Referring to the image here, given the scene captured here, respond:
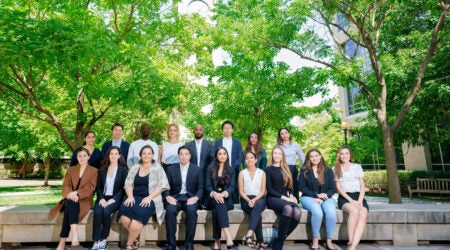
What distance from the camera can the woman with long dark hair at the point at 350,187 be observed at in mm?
5660

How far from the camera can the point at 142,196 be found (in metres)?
5.78

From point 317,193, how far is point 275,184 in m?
0.84

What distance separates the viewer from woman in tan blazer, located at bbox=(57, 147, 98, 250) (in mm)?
5473

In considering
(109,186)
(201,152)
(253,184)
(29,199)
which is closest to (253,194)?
(253,184)

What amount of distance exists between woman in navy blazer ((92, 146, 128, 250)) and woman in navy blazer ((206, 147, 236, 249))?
167 centimetres

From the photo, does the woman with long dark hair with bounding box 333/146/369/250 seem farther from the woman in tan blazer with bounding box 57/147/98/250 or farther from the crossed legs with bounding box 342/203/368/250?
the woman in tan blazer with bounding box 57/147/98/250

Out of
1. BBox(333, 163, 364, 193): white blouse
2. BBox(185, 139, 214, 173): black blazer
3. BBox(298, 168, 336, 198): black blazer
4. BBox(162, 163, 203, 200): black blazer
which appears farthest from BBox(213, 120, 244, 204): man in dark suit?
BBox(333, 163, 364, 193): white blouse

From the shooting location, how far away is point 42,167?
49.0 m

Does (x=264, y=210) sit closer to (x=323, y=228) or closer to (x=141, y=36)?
(x=323, y=228)

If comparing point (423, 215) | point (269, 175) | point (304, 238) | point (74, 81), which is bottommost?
point (304, 238)

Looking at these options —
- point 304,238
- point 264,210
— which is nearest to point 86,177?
point 264,210

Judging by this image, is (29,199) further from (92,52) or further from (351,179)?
(351,179)

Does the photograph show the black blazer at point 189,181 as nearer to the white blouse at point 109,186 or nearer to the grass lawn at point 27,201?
the white blouse at point 109,186

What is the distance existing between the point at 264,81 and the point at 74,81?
724 cm
